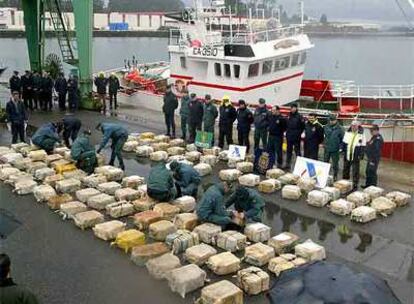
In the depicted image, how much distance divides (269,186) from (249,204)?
210cm

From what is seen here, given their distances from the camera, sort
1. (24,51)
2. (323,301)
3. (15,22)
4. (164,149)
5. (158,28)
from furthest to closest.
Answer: (158,28) < (15,22) < (24,51) < (164,149) < (323,301)

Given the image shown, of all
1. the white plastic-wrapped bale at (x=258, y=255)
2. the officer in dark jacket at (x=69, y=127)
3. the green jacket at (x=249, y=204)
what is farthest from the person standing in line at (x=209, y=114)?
the white plastic-wrapped bale at (x=258, y=255)

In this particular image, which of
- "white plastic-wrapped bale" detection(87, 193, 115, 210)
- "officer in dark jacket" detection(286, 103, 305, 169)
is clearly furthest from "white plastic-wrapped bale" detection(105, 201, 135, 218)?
"officer in dark jacket" detection(286, 103, 305, 169)

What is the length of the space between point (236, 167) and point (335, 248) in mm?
4179

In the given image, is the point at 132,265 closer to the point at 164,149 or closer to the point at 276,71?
the point at 164,149

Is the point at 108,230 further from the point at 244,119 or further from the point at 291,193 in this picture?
the point at 244,119

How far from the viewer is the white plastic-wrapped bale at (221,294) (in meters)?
5.67

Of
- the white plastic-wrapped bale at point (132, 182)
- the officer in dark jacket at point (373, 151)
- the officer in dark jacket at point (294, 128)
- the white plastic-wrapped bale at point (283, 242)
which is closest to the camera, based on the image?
the white plastic-wrapped bale at point (283, 242)

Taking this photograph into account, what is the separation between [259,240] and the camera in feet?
24.8

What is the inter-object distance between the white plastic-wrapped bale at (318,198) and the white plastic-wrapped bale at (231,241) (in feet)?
7.25

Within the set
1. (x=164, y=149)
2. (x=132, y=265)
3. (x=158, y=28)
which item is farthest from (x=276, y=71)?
(x=158, y=28)

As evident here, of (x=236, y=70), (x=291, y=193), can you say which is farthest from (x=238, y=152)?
(x=236, y=70)

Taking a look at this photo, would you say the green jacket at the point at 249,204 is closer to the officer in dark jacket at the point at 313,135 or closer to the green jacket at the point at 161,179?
the green jacket at the point at 161,179

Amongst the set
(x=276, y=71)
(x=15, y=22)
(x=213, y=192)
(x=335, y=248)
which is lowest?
(x=335, y=248)
